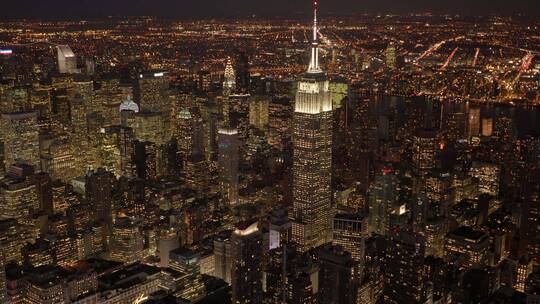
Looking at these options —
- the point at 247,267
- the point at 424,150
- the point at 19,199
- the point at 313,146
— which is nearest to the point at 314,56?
the point at 313,146

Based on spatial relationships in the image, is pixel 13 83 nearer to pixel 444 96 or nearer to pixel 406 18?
pixel 406 18

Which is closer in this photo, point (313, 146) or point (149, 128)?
point (313, 146)

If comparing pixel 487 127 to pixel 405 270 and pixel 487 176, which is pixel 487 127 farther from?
pixel 405 270

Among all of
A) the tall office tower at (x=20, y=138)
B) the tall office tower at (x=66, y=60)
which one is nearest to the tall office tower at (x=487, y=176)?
the tall office tower at (x=66, y=60)

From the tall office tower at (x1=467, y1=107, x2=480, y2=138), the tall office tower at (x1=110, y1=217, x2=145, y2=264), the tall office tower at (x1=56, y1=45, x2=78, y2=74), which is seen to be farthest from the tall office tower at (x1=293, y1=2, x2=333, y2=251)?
the tall office tower at (x1=56, y1=45, x2=78, y2=74)

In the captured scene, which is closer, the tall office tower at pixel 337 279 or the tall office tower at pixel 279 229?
the tall office tower at pixel 337 279

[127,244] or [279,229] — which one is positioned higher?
[279,229]

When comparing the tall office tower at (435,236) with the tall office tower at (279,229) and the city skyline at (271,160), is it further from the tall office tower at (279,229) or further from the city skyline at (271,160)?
the tall office tower at (279,229)
